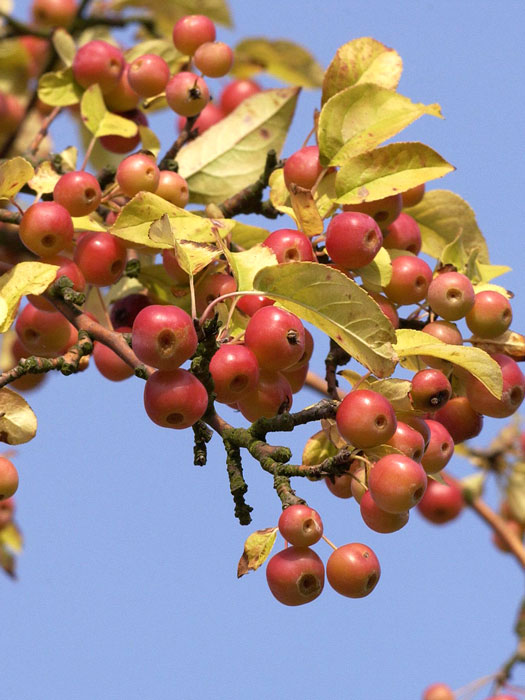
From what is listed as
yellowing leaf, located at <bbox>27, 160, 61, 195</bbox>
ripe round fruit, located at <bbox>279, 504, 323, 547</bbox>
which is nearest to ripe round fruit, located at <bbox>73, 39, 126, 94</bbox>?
yellowing leaf, located at <bbox>27, 160, 61, 195</bbox>

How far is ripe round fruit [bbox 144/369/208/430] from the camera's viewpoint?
109 cm

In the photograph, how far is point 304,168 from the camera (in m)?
1.46

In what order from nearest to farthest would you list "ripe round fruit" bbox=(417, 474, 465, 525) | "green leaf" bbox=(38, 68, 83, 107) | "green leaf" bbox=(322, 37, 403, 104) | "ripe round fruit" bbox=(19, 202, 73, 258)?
"ripe round fruit" bbox=(19, 202, 73, 258), "green leaf" bbox=(322, 37, 403, 104), "green leaf" bbox=(38, 68, 83, 107), "ripe round fruit" bbox=(417, 474, 465, 525)

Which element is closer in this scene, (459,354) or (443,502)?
(459,354)

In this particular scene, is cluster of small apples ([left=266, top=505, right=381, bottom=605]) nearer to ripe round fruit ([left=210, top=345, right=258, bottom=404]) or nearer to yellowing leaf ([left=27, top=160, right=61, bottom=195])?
ripe round fruit ([left=210, top=345, right=258, bottom=404])

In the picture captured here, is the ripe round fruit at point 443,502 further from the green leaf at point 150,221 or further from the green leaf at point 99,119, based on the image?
the green leaf at point 150,221

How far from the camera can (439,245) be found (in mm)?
1704

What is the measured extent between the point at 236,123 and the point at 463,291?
0.71 metres

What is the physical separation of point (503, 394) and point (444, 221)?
0.46 meters

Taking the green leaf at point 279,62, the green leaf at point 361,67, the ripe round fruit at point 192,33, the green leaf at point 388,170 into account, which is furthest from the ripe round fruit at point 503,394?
the green leaf at point 279,62

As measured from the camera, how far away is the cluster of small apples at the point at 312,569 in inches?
43.9

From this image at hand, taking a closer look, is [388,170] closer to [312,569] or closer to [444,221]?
[444,221]

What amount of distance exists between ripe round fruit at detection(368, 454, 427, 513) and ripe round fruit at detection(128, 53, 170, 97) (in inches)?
37.3

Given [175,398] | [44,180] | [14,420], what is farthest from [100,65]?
[175,398]
